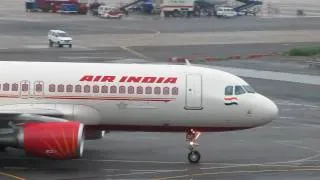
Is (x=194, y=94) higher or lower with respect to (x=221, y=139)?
higher

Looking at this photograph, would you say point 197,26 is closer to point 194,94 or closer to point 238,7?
point 238,7

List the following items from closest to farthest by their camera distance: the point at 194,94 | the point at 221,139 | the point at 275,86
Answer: the point at 194,94, the point at 221,139, the point at 275,86

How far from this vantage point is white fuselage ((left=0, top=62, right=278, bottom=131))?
3189cm

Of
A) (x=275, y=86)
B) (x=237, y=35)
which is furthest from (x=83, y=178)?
(x=237, y=35)

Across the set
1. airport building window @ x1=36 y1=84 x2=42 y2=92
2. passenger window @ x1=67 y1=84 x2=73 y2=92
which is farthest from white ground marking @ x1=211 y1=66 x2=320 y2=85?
airport building window @ x1=36 y1=84 x2=42 y2=92

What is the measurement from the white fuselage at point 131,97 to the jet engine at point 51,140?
1839 mm

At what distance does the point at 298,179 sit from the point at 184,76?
5995 millimetres

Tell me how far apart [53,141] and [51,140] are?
0.26ft

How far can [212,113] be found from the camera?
105ft

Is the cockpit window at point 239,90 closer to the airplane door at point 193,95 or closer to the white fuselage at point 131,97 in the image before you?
the white fuselage at point 131,97

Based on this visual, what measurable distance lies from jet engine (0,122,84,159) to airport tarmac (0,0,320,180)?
79cm

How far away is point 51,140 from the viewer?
1164 inches

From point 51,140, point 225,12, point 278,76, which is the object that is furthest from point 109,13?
point 51,140

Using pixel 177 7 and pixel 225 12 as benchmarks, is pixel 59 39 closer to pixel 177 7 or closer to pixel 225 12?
pixel 177 7
